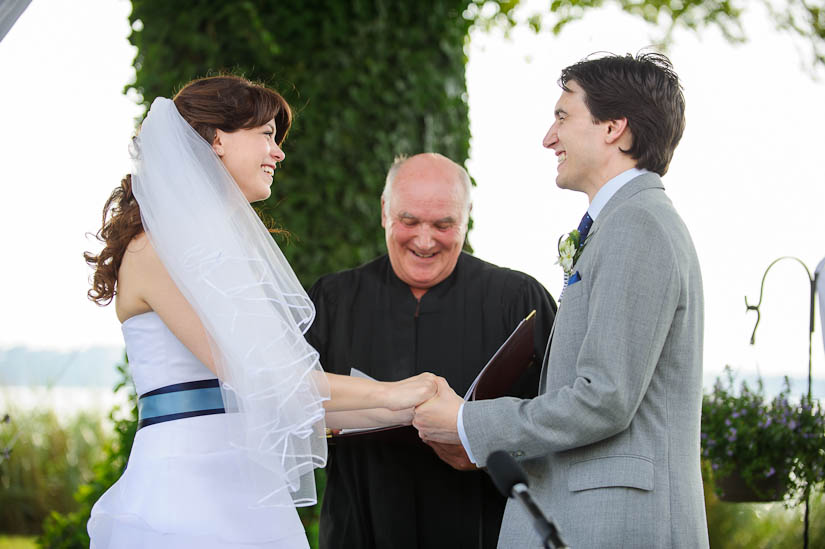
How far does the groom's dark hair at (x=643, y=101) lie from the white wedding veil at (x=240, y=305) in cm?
101

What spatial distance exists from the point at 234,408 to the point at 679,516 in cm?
116

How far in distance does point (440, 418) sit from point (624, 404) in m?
0.70

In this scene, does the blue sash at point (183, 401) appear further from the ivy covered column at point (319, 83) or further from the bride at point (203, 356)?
the ivy covered column at point (319, 83)

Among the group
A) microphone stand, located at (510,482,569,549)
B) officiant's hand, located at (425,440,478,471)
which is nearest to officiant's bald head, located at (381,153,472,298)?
officiant's hand, located at (425,440,478,471)

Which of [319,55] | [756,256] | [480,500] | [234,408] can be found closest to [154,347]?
[234,408]

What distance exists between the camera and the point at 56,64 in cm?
584

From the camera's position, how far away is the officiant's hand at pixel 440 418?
95.3 inches

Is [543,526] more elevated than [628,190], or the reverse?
[628,190]

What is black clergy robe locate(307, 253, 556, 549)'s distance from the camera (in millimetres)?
3246

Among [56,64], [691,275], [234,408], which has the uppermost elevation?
[56,64]

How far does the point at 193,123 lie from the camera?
2.37 m

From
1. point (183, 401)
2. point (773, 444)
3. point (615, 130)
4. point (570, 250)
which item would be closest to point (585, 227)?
point (570, 250)

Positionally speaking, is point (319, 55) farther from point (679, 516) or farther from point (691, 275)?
point (679, 516)

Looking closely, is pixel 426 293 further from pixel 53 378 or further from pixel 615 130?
pixel 53 378
